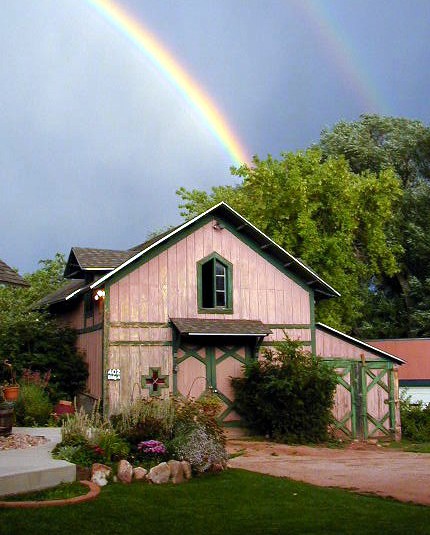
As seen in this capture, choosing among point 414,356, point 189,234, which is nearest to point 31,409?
point 189,234

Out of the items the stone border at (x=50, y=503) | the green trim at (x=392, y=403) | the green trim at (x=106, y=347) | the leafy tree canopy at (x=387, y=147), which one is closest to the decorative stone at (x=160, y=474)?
the stone border at (x=50, y=503)

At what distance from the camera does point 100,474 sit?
11328mm

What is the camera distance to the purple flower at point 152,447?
12883 mm

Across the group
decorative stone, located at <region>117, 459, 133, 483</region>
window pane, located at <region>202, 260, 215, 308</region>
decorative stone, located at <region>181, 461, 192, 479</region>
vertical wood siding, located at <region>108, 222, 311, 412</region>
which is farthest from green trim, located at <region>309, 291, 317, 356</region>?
decorative stone, located at <region>117, 459, 133, 483</region>

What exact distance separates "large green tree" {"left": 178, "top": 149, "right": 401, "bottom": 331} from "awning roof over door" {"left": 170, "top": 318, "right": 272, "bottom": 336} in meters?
12.0

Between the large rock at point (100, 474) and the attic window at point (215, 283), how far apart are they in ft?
34.5

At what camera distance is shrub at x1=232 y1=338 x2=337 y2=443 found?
2016 centimetres

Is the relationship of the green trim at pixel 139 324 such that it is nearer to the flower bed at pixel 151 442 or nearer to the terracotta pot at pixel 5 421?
the flower bed at pixel 151 442

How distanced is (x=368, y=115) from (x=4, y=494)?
125ft

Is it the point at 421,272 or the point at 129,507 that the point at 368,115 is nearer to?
the point at 421,272

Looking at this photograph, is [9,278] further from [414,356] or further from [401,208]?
[401,208]

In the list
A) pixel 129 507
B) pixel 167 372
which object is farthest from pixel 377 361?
pixel 129 507

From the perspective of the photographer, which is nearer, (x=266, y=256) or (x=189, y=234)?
(x=189, y=234)

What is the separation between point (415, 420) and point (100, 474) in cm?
1571
